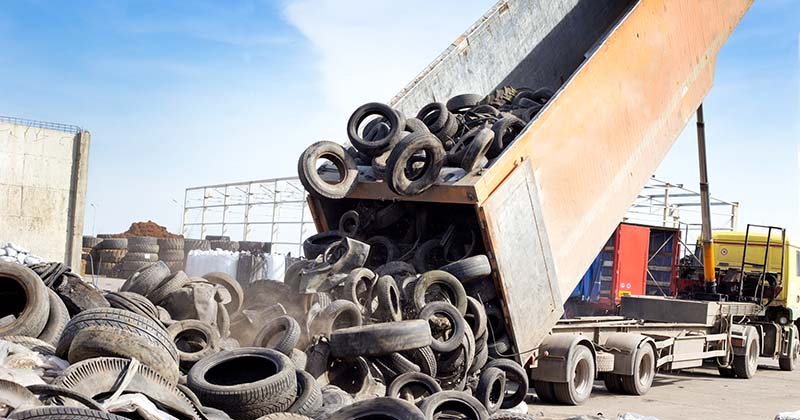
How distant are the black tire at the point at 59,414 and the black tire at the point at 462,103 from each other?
782 cm

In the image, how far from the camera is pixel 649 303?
13352 mm

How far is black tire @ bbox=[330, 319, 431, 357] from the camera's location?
7.14 meters

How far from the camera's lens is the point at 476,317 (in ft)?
27.6

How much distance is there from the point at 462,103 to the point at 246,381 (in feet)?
19.1

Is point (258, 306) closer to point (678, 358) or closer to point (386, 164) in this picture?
point (386, 164)

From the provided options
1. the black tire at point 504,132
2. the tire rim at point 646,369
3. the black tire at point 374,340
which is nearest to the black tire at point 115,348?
the black tire at point 374,340

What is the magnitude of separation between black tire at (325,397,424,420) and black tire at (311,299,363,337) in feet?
6.38

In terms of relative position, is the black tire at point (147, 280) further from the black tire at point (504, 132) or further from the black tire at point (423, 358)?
the black tire at point (504, 132)

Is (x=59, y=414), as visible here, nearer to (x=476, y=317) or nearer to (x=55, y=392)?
(x=55, y=392)

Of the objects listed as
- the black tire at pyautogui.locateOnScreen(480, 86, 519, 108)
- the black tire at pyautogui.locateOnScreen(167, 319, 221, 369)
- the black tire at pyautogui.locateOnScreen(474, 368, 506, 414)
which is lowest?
the black tire at pyautogui.locateOnScreen(474, 368, 506, 414)

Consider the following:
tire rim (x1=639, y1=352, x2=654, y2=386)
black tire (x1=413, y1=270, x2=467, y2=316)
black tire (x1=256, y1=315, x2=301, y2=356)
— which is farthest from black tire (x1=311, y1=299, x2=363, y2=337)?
tire rim (x1=639, y1=352, x2=654, y2=386)

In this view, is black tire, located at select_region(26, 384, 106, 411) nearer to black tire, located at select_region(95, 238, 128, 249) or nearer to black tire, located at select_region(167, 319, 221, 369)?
black tire, located at select_region(167, 319, 221, 369)

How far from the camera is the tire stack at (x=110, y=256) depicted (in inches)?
886

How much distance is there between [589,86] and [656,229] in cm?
1199
